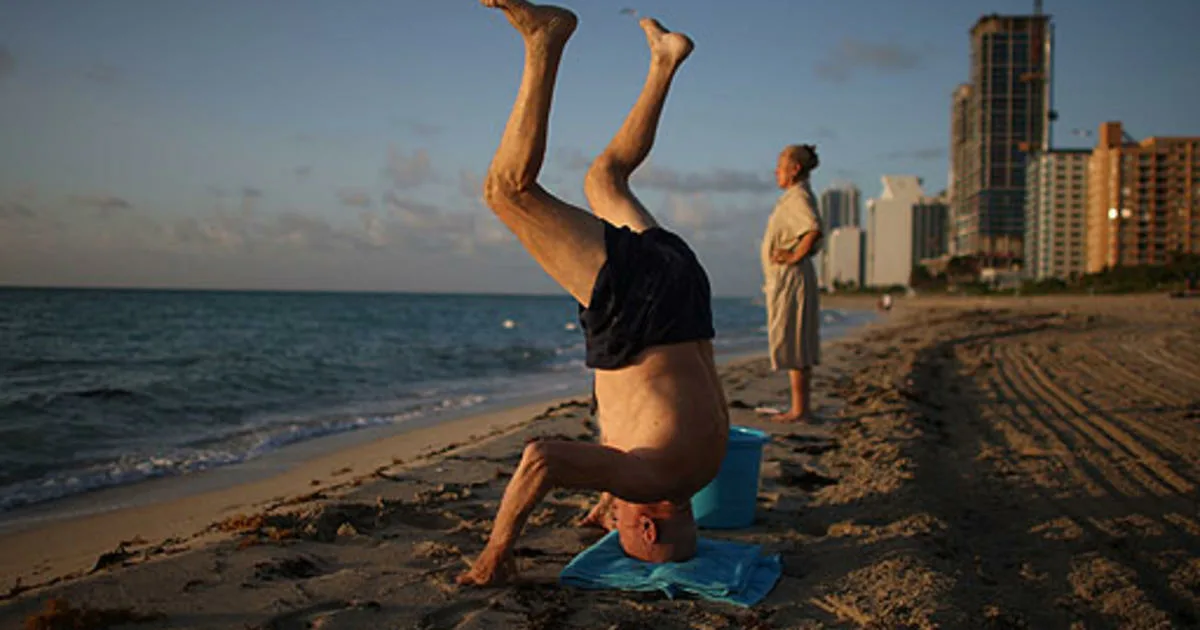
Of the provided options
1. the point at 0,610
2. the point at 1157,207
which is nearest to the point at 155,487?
the point at 0,610

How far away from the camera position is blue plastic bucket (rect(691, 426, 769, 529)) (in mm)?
3787

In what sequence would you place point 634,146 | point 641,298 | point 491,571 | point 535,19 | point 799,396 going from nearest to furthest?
point 535,19, point 641,298, point 491,571, point 634,146, point 799,396

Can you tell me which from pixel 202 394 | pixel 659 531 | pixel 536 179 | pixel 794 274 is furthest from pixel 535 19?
pixel 202 394

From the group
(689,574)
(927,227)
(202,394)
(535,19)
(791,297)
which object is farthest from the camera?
(927,227)

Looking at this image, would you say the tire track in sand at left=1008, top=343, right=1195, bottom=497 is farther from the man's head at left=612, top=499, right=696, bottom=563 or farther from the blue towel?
the man's head at left=612, top=499, right=696, bottom=563

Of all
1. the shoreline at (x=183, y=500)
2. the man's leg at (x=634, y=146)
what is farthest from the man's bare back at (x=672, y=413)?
the shoreline at (x=183, y=500)

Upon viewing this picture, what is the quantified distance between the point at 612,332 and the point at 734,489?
1.45 meters

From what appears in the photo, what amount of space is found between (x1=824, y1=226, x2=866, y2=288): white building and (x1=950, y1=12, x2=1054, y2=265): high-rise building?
3068 cm

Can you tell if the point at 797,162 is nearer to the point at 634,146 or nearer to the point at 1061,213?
the point at 634,146

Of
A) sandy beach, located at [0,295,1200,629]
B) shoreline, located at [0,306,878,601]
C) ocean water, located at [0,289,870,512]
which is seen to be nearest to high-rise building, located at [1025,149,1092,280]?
ocean water, located at [0,289,870,512]

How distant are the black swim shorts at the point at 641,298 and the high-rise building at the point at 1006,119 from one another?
122869 millimetres

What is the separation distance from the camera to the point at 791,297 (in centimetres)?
673

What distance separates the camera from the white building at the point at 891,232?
14388cm

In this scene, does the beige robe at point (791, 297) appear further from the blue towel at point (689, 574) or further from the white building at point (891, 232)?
the white building at point (891, 232)
